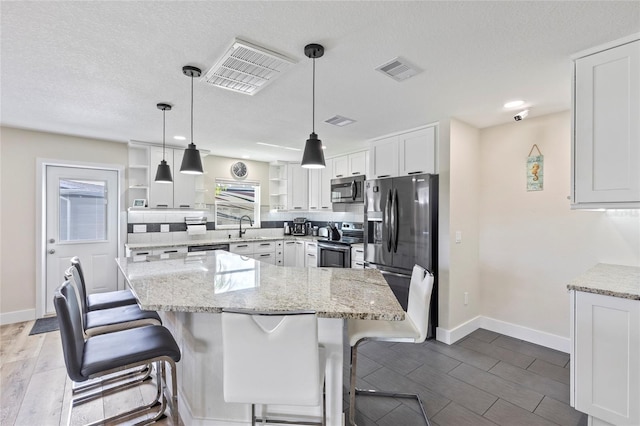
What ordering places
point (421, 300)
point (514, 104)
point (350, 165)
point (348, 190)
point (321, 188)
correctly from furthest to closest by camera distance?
point (321, 188)
point (350, 165)
point (348, 190)
point (514, 104)
point (421, 300)

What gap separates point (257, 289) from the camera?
180 centimetres

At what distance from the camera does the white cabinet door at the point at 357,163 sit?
4695 mm

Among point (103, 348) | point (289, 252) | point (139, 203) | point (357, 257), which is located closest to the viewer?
point (103, 348)

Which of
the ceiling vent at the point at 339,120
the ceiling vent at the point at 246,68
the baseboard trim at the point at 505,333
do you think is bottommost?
the baseboard trim at the point at 505,333

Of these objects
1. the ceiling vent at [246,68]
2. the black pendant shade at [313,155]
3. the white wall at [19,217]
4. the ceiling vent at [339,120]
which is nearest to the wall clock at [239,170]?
the white wall at [19,217]

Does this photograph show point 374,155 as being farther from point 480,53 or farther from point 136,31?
point 136,31

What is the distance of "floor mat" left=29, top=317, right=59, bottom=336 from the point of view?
3456mm

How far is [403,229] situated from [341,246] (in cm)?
132

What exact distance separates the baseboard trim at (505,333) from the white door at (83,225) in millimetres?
4662

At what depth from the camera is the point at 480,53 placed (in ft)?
6.36

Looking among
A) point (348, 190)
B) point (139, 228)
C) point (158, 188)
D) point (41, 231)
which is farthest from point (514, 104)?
point (41, 231)

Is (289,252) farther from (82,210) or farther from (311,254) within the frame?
(82,210)

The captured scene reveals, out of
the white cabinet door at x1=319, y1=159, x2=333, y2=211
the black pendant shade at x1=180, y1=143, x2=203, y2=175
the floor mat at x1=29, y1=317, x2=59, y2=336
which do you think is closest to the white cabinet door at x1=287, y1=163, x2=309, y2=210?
the white cabinet door at x1=319, y1=159, x2=333, y2=211

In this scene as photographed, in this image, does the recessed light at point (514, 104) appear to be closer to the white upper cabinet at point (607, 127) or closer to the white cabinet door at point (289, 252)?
the white upper cabinet at point (607, 127)
